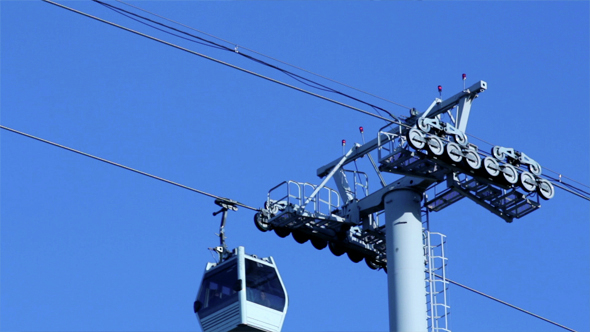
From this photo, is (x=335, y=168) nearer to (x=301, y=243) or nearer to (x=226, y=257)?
(x=301, y=243)

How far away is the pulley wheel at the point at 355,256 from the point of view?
1462 inches

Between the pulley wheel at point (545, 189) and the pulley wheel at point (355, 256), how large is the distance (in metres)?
5.60

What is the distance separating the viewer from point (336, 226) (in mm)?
36344

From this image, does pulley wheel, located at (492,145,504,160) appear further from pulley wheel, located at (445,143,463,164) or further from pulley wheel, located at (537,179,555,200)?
pulley wheel, located at (537,179,555,200)

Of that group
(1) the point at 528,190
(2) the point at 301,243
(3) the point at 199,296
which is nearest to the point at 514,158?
(1) the point at 528,190

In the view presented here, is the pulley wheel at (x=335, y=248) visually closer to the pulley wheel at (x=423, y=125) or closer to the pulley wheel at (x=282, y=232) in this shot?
the pulley wheel at (x=282, y=232)

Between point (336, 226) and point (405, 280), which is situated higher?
point (336, 226)

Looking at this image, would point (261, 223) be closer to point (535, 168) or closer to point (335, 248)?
point (335, 248)

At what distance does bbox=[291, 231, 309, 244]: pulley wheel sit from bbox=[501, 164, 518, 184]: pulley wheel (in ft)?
19.3

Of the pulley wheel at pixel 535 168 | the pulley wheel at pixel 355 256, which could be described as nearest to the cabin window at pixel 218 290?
the pulley wheel at pixel 355 256

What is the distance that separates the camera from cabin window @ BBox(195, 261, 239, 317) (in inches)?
1299

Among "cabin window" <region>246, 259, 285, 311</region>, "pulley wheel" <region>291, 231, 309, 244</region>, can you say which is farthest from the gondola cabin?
"pulley wheel" <region>291, 231, 309, 244</region>

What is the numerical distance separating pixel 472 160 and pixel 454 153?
0.57 metres

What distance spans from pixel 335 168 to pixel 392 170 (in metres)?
3.64
